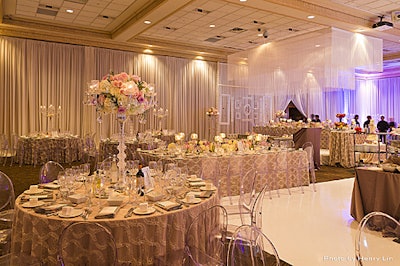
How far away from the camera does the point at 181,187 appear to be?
116 inches

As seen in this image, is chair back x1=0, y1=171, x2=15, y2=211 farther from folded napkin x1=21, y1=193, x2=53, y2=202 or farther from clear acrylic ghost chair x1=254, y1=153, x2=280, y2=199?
clear acrylic ghost chair x1=254, y1=153, x2=280, y2=199

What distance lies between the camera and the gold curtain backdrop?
10.5 metres

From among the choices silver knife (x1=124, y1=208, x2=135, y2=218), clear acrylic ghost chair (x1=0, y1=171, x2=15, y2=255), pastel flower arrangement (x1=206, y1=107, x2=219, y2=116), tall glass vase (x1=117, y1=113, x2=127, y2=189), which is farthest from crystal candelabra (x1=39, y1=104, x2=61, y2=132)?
silver knife (x1=124, y1=208, x2=135, y2=218)

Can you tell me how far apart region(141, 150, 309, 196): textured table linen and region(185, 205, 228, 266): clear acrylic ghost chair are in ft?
8.55

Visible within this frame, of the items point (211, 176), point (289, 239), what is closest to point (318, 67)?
point (211, 176)

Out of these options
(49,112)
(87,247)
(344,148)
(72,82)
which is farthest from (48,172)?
(344,148)

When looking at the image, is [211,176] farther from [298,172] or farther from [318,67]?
[318,67]

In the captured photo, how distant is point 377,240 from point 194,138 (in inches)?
193

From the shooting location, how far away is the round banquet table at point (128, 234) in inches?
85.6

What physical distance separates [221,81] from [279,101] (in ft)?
10.6

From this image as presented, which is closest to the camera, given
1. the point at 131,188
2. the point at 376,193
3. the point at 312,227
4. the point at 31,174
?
the point at 131,188

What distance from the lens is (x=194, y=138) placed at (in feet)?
22.4

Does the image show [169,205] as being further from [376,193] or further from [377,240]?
[376,193]

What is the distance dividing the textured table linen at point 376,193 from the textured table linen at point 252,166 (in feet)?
5.38
